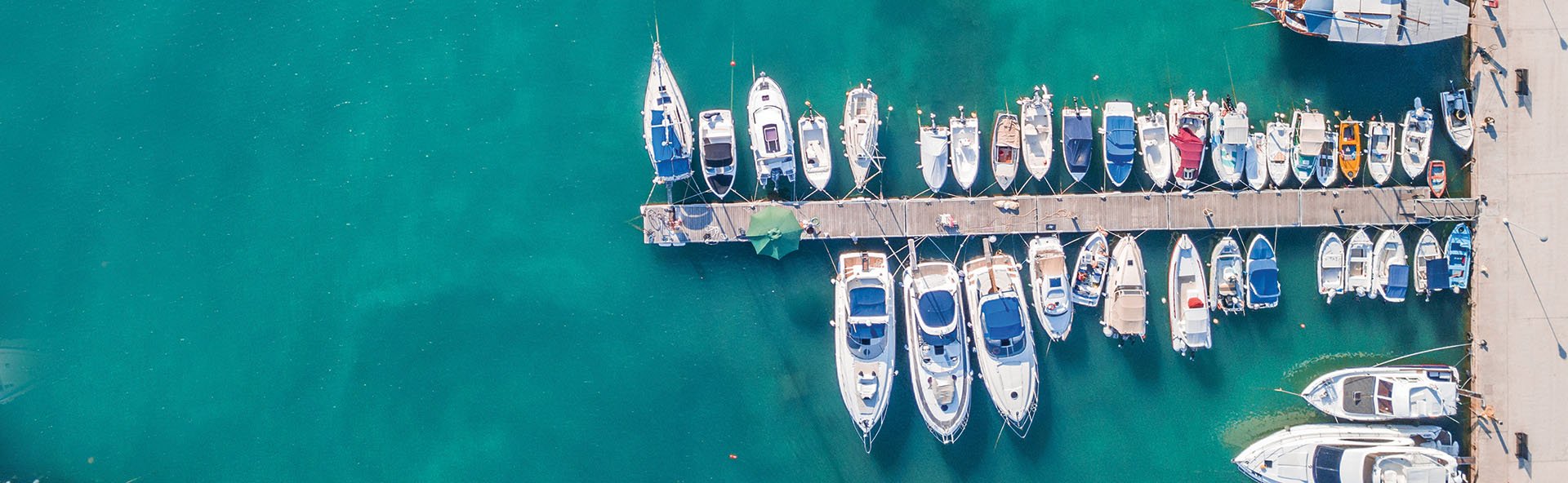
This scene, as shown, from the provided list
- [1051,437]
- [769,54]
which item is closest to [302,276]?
[769,54]

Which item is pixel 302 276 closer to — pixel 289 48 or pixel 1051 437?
pixel 289 48

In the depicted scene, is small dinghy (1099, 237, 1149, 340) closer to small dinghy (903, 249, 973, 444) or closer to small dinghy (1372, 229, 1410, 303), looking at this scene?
small dinghy (903, 249, 973, 444)

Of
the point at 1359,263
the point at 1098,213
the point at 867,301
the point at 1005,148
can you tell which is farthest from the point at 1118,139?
the point at 867,301

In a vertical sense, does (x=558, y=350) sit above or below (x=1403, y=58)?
below

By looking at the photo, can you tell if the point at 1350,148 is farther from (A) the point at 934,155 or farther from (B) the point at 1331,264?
(A) the point at 934,155

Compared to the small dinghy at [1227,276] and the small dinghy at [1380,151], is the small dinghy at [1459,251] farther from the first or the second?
the small dinghy at [1227,276]

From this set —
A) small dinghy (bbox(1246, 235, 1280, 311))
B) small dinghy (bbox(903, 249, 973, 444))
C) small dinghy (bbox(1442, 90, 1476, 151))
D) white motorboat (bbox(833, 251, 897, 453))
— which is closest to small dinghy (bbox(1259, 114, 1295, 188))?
small dinghy (bbox(1246, 235, 1280, 311))

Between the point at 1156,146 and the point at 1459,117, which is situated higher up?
the point at 1459,117
